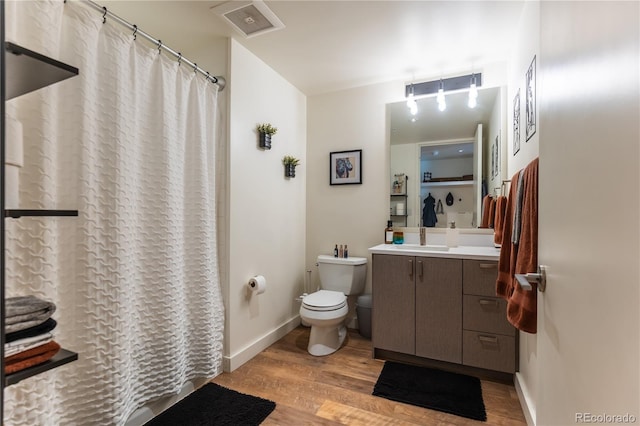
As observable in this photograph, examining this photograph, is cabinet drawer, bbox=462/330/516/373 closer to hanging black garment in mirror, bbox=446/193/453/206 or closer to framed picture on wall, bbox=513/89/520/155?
hanging black garment in mirror, bbox=446/193/453/206

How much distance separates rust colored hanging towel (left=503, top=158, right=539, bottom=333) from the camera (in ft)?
4.28

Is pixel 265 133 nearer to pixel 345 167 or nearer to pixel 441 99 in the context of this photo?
pixel 345 167

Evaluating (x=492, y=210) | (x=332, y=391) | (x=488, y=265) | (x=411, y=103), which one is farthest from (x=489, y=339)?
(x=411, y=103)

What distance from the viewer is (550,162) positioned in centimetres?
90

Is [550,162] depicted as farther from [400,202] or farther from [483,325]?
[400,202]

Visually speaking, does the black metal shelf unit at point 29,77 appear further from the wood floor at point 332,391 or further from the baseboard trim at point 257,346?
the baseboard trim at point 257,346

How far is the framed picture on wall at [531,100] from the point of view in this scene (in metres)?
1.53

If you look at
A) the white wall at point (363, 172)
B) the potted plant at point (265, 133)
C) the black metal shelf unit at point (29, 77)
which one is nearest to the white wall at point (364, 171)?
the white wall at point (363, 172)

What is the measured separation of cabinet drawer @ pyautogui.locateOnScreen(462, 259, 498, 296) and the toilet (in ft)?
3.08

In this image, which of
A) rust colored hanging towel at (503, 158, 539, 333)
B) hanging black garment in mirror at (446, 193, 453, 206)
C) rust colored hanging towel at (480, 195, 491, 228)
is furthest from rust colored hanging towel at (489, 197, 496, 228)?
rust colored hanging towel at (503, 158, 539, 333)

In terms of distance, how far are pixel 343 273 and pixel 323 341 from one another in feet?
2.00

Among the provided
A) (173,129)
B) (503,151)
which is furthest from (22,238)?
(503,151)

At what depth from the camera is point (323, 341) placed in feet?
8.02

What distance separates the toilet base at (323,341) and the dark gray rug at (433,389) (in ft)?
1.46
